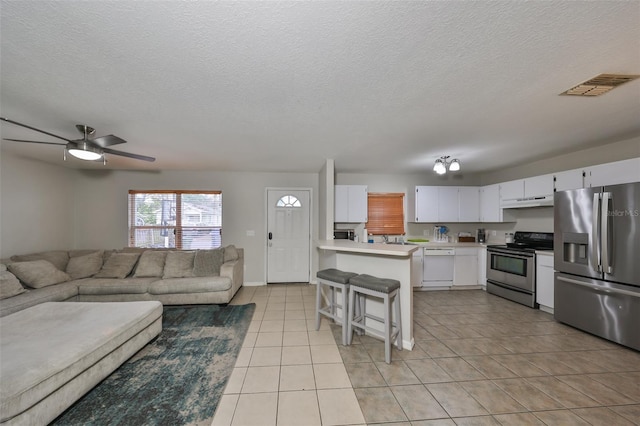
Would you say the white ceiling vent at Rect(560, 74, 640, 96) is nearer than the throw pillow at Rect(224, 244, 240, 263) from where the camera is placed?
Yes

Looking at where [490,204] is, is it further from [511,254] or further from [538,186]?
[511,254]

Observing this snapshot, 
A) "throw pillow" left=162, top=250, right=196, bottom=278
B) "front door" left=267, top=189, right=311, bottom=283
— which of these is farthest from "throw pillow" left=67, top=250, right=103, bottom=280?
"front door" left=267, top=189, right=311, bottom=283

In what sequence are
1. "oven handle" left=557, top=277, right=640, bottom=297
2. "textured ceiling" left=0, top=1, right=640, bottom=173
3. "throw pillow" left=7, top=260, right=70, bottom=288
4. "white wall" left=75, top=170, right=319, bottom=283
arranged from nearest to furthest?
"textured ceiling" left=0, top=1, right=640, bottom=173 < "oven handle" left=557, top=277, right=640, bottom=297 < "throw pillow" left=7, top=260, right=70, bottom=288 < "white wall" left=75, top=170, right=319, bottom=283

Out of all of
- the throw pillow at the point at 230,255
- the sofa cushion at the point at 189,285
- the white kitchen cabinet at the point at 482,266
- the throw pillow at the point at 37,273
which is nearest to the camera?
the throw pillow at the point at 37,273

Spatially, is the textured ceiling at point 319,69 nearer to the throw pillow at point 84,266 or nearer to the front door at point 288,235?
the throw pillow at point 84,266

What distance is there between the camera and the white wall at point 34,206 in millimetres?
3570

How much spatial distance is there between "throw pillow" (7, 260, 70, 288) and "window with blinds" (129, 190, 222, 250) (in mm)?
1380

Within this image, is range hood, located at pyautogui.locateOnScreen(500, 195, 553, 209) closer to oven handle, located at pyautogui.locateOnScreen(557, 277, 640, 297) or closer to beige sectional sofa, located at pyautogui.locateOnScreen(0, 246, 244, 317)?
oven handle, located at pyautogui.locateOnScreen(557, 277, 640, 297)

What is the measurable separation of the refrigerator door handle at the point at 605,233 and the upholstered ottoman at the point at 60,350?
5.02 m

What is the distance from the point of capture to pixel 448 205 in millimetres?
5066

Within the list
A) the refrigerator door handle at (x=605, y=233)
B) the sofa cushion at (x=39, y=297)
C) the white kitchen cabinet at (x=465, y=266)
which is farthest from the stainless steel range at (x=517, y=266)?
the sofa cushion at (x=39, y=297)

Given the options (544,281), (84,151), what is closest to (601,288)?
(544,281)

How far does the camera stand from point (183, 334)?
2.89m

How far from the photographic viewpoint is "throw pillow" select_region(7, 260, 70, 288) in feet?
10.5
